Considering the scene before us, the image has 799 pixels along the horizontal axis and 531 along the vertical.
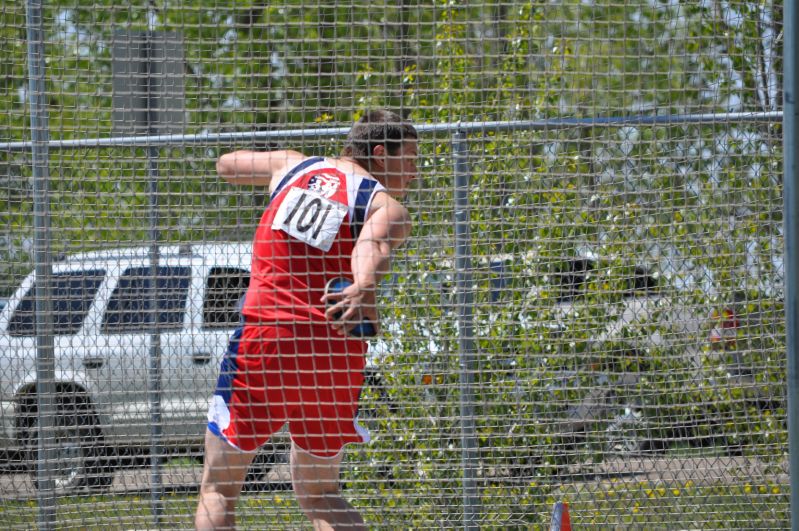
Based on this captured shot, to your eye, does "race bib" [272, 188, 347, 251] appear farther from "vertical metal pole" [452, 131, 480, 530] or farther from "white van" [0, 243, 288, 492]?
"white van" [0, 243, 288, 492]

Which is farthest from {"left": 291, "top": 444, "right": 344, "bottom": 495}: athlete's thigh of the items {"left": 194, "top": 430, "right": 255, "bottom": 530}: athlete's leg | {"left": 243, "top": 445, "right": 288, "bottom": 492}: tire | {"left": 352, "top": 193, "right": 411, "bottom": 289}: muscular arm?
{"left": 243, "top": 445, "right": 288, "bottom": 492}: tire

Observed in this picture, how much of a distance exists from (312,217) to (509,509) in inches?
78.6

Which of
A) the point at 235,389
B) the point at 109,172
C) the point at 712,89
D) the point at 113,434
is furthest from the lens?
the point at 109,172

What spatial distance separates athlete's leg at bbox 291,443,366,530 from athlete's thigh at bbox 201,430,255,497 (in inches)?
8.3

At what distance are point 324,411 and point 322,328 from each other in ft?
0.99

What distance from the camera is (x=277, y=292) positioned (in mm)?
3287

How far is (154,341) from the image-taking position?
4570mm

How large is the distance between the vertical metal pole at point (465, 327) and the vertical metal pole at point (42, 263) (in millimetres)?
1841

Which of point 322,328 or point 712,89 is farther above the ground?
point 712,89

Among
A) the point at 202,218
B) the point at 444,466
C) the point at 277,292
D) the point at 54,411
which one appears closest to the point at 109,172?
the point at 202,218

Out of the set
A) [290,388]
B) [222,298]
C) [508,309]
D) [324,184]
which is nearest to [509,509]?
[508,309]

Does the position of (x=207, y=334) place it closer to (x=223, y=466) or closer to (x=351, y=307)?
(x=223, y=466)

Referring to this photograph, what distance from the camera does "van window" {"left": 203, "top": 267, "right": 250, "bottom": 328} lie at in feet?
15.1

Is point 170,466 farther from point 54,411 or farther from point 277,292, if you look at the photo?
point 277,292
